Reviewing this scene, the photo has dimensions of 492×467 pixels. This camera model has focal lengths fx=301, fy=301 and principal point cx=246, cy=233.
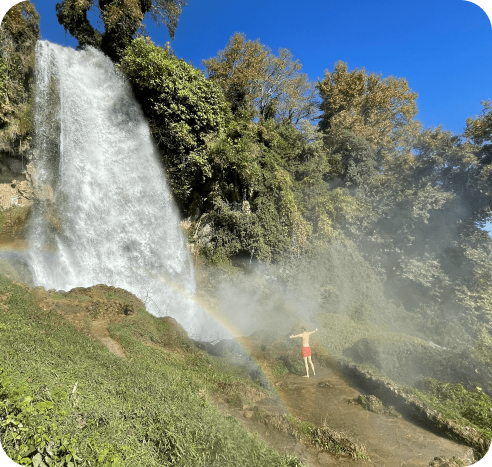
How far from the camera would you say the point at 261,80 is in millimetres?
22391

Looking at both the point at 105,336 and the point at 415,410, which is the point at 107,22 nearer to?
the point at 105,336

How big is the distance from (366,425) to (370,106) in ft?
83.6

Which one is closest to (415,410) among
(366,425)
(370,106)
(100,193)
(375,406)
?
(375,406)

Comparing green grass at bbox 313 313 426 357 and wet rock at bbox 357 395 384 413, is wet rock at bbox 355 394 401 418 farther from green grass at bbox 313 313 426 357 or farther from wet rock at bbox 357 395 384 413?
green grass at bbox 313 313 426 357

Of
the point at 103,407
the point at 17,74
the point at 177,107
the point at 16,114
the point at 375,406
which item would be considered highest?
the point at 177,107

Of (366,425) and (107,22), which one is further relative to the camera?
(107,22)

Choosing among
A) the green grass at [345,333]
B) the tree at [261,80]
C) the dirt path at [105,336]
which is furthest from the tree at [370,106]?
the dirt path at [105,336]

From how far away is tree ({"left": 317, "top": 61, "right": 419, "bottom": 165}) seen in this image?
2459cm

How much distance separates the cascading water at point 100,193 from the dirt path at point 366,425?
6105 mm

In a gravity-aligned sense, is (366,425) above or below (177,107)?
below

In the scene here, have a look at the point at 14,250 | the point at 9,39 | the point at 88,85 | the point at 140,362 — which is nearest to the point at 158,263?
the point at 14,250

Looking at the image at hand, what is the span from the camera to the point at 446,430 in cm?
668

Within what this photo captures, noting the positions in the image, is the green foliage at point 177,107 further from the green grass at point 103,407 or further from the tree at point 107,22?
the green grass at point 103,407

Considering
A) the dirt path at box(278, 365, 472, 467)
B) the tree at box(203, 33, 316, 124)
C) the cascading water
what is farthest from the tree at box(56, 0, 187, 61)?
the dirt path at box(278, 365, 472, 467)
